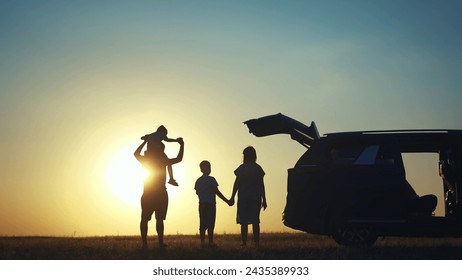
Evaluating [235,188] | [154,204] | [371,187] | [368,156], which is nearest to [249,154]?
[235,188]

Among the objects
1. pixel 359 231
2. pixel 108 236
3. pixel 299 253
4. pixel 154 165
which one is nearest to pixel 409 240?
pixel 359 231

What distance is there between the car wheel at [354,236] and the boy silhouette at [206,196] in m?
2.29

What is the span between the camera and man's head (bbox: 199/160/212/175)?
14.3 metres

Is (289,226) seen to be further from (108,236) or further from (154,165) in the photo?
(108,236)

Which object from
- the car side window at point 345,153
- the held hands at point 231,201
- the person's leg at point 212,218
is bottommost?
the person's leg at point 212,218

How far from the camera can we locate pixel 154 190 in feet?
43.0

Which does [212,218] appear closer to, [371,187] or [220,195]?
[220,195]

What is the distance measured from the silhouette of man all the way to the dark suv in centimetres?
217

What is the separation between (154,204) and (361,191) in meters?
3.51

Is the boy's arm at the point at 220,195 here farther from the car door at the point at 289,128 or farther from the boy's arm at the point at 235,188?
the car door at the point at 289,128

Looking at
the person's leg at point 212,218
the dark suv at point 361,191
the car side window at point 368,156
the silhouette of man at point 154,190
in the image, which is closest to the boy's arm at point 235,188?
the person's leg at point 212,218

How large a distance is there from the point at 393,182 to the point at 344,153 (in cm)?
110

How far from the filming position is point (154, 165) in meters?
13.2

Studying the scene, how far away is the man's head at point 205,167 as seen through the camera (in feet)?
46.8
